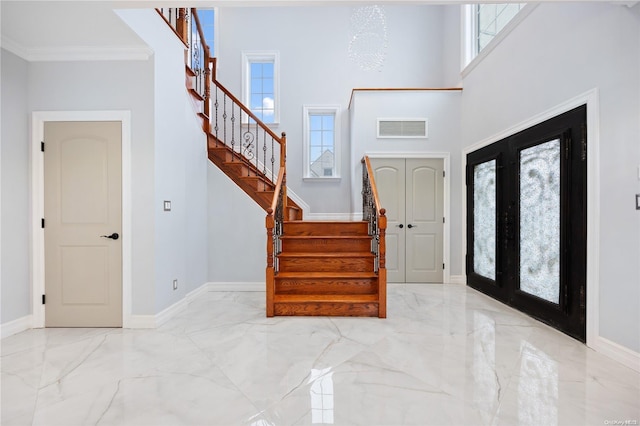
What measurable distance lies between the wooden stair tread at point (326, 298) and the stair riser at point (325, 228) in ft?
3.34

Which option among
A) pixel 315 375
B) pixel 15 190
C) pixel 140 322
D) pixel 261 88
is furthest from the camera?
pixel 261 88

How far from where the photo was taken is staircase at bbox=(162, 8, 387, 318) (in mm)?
3545

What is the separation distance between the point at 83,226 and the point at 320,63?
5.09 metres

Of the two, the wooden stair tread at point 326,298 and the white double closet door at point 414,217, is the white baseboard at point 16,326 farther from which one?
the white double closet door at point 414,217

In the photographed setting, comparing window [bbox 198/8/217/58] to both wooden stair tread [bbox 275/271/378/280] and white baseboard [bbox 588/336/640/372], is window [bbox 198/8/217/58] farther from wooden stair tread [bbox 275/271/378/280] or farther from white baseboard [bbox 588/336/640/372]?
white baseboard [bbox 588/336/640/372]

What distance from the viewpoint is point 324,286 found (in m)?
3.75

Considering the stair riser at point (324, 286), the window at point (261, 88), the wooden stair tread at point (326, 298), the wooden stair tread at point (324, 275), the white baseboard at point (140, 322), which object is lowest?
the white baseboard at point (140, 322)

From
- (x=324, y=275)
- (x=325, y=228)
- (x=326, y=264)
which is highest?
(x=325, y=228)

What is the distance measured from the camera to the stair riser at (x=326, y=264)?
3949 mm

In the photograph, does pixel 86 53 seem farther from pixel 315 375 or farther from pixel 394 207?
pixel 394 207

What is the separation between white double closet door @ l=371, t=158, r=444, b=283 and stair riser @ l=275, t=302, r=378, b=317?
180cm

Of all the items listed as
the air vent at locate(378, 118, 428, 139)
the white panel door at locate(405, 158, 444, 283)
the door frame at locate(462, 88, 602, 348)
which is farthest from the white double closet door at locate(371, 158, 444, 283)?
the door frame at locate(462, 88, 602, 348)

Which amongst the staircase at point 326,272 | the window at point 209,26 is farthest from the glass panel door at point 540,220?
the window at point 209,26

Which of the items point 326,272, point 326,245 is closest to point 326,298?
point 326,272
